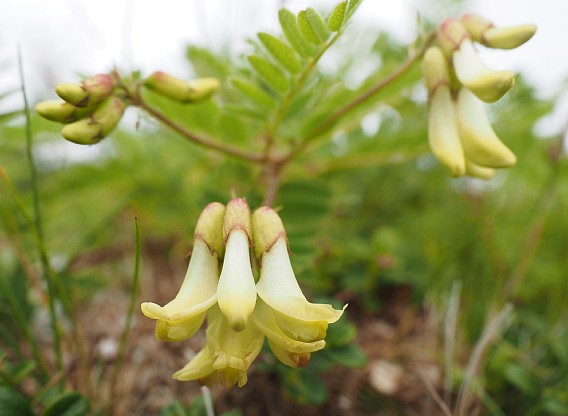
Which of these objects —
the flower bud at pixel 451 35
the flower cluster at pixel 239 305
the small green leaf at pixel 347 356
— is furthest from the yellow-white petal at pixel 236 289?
the flower bud at pixel 451 35

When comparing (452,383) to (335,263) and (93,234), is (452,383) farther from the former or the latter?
(93,234)

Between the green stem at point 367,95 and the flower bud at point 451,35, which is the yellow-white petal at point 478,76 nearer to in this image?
the flower bud at point 451,35

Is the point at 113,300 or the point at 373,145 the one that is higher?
the point at 373,145

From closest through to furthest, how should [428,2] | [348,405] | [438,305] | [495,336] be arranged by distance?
[348,405], [495,336], [438,305], [428,2]

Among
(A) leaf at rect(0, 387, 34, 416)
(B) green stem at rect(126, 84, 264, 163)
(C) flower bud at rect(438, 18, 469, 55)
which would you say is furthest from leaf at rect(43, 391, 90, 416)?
(C) flower bud at rect(438, 18, 469, 55)

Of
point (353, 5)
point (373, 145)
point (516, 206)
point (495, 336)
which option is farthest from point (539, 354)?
point (353, 5)

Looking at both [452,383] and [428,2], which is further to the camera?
[428,2]
